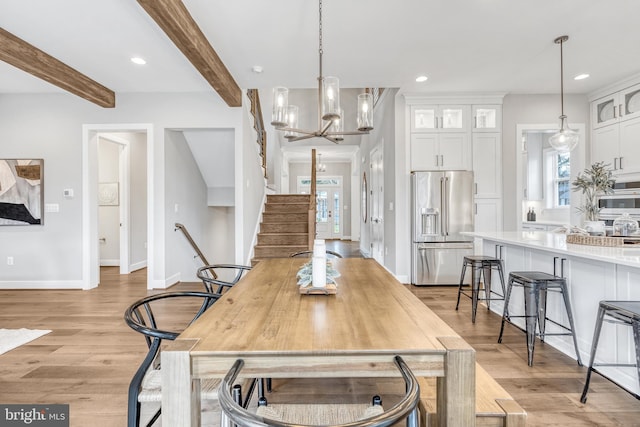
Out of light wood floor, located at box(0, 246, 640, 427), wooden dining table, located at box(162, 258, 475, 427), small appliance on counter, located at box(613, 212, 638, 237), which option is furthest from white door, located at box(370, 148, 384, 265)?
wooden dining table, located at box(162, 258, 475, 427)

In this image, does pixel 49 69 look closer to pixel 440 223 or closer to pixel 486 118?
pixel 440 223

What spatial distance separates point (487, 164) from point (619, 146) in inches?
63.7

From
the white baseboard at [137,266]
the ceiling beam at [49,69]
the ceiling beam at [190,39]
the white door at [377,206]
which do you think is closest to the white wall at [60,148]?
the ceiling beam at [49,69]

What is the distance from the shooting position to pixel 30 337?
113 inches

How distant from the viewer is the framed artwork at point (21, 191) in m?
4.61

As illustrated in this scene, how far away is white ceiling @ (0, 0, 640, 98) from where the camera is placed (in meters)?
2.74

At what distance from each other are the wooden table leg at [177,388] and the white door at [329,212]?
10.6 m

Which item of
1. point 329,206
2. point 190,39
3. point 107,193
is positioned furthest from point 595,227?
point 329,206

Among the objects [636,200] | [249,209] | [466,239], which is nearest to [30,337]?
[249,209]

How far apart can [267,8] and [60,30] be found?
6.36 ft

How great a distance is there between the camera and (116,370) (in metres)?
2.30

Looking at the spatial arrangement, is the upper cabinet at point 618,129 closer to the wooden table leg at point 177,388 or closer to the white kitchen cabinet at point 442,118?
the white kitchen cabinet at point 442,118

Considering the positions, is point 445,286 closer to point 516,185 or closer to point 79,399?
point 516,185

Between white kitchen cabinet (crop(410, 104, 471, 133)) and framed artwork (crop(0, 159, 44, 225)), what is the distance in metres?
5.31
